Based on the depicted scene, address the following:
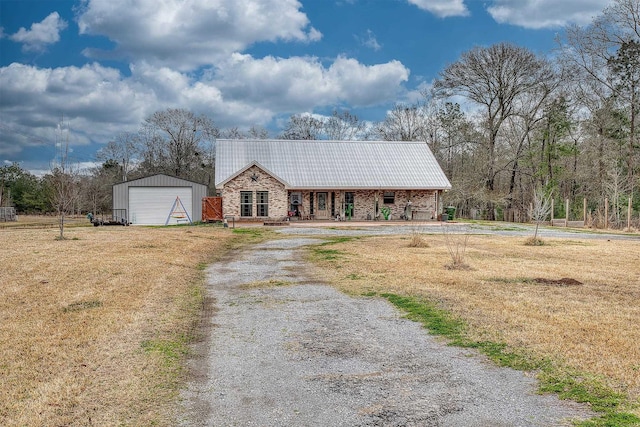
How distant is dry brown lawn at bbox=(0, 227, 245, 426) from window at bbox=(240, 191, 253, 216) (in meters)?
18.3

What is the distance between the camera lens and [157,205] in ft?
110

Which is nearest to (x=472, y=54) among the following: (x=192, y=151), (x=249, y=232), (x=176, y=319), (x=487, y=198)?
(x=487, y=198)

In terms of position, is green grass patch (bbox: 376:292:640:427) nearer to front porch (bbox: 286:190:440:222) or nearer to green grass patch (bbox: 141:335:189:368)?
green grass patch (bbox: 141:335:189:368)

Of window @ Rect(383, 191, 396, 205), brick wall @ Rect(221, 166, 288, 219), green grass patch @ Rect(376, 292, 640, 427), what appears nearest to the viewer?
green grass patch @ Rect(376, 292, 640, 427)

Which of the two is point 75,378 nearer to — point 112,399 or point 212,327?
point 112,399

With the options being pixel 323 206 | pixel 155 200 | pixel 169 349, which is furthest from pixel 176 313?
pixel 323 206

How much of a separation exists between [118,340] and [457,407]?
425cm

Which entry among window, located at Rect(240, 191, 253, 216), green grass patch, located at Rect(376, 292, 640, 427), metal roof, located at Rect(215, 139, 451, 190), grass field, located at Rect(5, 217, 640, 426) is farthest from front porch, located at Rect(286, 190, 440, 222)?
green grass patch, located at Rect(376, 292, 640, 427)

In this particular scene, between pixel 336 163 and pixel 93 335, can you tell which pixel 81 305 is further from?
pixel 336 163

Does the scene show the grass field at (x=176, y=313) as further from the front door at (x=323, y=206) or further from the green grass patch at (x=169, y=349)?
the front door at (x=323, y=206)

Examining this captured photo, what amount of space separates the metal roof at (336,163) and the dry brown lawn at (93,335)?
814 inches

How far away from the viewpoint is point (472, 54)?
40.1 meters

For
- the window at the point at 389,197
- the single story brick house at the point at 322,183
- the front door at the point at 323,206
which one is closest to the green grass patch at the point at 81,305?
the single story brick house at the point at 322,183

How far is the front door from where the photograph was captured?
3484cm
